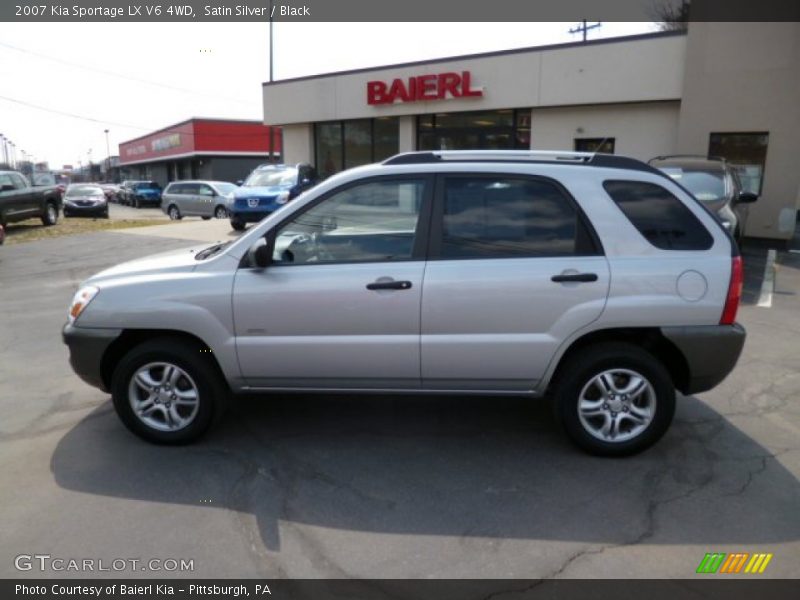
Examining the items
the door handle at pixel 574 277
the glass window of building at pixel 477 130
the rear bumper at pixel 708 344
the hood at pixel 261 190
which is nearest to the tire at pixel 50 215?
the hood at pixel 261 190

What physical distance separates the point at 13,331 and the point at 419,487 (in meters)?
5.92

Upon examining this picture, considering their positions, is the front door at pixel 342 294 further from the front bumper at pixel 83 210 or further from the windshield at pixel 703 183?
the front bumper at pixel 83 210

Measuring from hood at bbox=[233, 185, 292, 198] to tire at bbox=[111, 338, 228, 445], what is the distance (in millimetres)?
11831

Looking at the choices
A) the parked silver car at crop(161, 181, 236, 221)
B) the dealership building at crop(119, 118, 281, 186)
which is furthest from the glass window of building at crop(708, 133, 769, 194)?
the dealership building at crop(119, 118, 281, 186)

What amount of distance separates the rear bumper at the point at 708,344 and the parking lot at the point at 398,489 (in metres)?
0.64

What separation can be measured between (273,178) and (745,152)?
11.7 meters

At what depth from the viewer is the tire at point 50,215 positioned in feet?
64.6

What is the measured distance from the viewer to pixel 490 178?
3.86 metres

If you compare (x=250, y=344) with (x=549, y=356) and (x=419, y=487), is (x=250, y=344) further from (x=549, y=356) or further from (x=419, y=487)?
(x=549, y=356)

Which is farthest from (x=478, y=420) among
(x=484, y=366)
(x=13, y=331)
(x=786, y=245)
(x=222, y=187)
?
(x=222, y=187)

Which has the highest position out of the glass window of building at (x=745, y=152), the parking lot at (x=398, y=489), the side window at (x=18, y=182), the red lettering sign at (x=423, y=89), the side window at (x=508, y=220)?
the red lettering sign at (x=423, y=89)

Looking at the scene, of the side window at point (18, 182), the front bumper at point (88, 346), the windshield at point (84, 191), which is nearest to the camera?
the front bumper at point (88, 346)
